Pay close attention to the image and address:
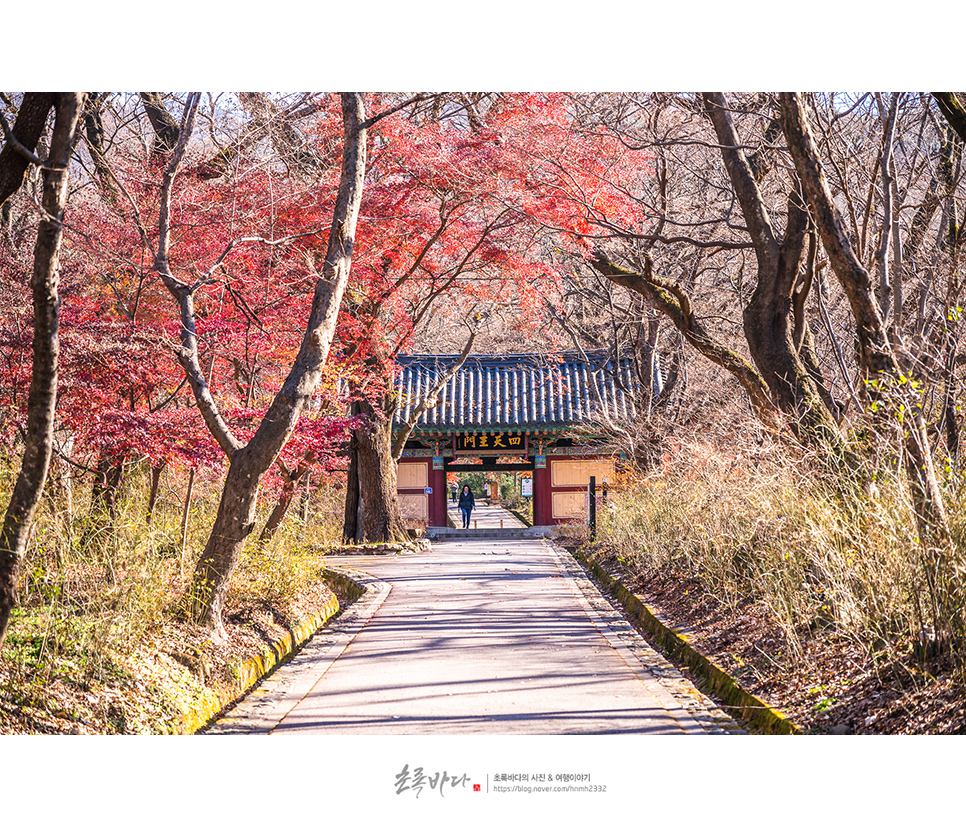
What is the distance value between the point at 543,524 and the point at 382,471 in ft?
22.8

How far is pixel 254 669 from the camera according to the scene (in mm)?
5875

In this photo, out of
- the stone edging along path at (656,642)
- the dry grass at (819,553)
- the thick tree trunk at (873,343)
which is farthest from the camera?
the stone edging along path at (656,642)

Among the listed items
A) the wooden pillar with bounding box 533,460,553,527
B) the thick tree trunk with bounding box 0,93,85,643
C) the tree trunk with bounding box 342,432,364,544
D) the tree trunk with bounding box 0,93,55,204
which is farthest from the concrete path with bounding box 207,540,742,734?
the wooden pillar with bounding box 533,460,553,527

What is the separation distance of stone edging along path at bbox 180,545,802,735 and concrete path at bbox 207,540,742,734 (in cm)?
11

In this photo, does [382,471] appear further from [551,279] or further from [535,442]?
[535,442]

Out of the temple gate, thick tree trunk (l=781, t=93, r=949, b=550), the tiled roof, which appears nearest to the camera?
thick tree trunk (l=781, t=93, r=949, b=550)

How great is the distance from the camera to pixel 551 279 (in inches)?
551

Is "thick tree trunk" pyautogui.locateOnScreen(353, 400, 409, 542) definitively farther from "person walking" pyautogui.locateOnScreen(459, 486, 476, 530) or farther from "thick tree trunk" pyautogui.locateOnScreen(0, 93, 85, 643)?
"thick tree trunk" pyautogui.locateOnScreen(0, 93, 85, 643)

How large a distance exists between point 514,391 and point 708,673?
1666 centimetres

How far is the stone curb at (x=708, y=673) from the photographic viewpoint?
4449mm

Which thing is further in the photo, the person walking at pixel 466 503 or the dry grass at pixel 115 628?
the person walking at pixel 466 503

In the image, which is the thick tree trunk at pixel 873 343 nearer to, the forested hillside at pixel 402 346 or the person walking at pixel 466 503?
the forested hillside at pixel 402 346

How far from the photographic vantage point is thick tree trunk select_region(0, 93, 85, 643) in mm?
3939

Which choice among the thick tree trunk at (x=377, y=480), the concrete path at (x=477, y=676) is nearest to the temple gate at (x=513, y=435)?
the thick tree trunk at (x=377, y=480)
